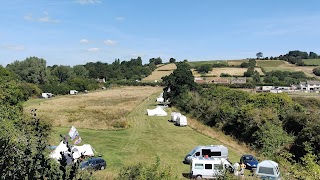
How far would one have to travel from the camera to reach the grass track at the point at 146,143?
27.3 meters

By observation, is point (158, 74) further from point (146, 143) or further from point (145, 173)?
point (145, 173)

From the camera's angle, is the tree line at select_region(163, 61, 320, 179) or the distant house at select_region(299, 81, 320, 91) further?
the distant house at select_region(299, 81, 320, 91)

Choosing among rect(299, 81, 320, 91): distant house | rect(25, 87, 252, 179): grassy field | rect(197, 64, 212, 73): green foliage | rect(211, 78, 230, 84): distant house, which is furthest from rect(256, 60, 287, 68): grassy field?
rect(25, 87, 252, 179): grassy field

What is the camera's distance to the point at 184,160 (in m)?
27.5

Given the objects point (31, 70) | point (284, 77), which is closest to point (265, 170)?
point (31, 70)

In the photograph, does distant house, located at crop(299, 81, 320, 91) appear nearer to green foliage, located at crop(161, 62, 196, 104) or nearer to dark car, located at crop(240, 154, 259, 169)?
green foliage, located at crop(161, 62, 196, 104)

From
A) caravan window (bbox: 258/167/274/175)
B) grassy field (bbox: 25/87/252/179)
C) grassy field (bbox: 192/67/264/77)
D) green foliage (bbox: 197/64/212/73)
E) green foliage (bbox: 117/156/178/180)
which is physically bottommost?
grassy field (bbox: 25/87/252/179)

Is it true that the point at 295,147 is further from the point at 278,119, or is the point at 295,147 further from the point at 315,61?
the point at 315,61

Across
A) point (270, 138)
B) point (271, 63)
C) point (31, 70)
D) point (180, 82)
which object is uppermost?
point (271, 63)

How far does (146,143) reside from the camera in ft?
111

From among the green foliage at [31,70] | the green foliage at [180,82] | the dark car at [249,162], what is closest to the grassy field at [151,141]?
the dark car at [249,162]

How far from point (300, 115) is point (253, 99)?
11.6 meters

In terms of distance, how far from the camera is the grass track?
27281 millimetres

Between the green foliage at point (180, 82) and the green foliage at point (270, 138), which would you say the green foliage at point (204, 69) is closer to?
the green foliage at point (180, 82)
